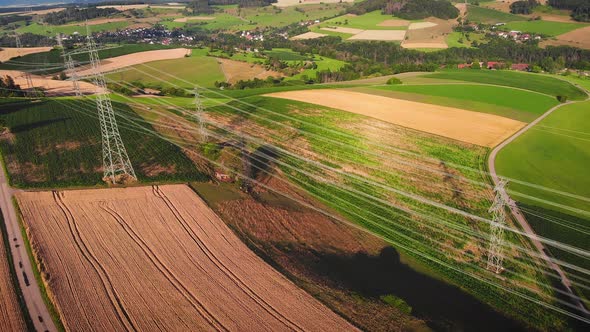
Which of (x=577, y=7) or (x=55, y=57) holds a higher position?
(x=577, y=7)

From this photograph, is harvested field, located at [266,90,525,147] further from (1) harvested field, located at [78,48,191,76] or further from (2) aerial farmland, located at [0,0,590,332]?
(1) harvested field, located at [78,48,191,76]

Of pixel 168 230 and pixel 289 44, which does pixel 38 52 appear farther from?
pixel 168 230

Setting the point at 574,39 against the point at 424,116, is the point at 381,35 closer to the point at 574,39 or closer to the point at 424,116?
the point at 574,39

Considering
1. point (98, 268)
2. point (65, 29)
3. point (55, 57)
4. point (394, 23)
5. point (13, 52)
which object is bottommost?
point (98, 268)

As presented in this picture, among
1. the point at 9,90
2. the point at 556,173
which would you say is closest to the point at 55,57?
the point at 9,90

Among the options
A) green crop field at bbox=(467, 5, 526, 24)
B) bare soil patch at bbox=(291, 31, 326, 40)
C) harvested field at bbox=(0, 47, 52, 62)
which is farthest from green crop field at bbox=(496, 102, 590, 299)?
harvested field at bbox=(0, 47, 52, 62)

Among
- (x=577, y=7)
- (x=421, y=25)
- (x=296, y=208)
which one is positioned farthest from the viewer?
(x=421, y=25)

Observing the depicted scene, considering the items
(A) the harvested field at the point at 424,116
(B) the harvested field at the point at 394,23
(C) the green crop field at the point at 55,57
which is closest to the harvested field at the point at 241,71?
(A) the harvested field at the point at 424,116
